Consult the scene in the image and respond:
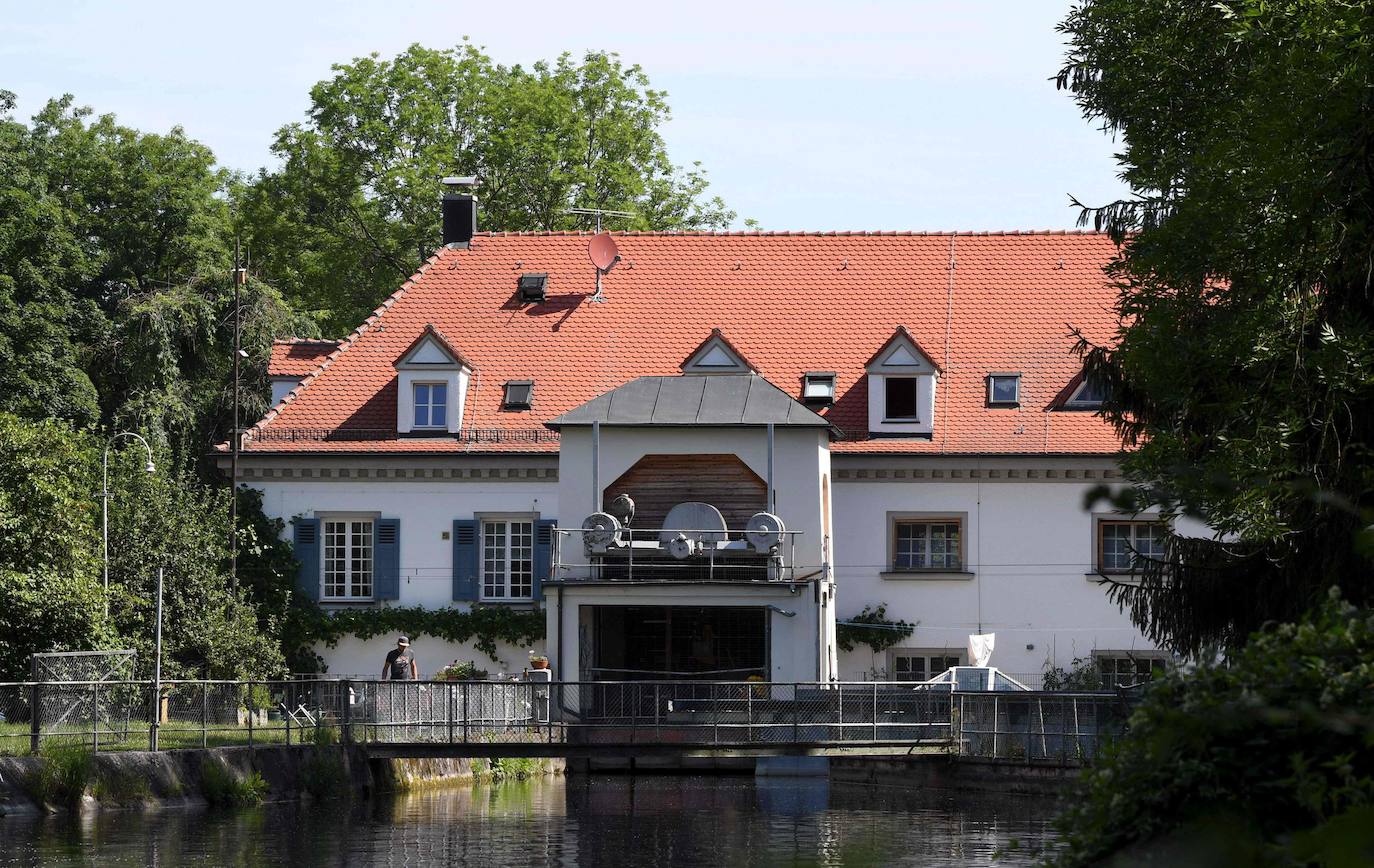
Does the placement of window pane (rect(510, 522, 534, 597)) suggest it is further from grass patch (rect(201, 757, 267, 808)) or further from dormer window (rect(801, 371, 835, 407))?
grass patch (rect(201, 757, 267, 808))

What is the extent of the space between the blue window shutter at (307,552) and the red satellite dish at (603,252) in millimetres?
7766

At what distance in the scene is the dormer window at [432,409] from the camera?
36406mm

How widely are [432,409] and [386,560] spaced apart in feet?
9.54

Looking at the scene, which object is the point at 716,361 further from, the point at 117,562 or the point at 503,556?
the point at 117,562

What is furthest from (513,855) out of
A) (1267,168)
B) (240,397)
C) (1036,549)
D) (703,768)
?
(240,397)

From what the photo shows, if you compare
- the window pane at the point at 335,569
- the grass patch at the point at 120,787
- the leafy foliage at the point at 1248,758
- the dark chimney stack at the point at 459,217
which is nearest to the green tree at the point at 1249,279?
the leafy foliage at the point at 1248,758

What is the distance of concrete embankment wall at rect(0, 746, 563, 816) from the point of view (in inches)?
882

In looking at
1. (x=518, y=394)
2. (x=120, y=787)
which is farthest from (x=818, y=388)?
(x=120, y=787)

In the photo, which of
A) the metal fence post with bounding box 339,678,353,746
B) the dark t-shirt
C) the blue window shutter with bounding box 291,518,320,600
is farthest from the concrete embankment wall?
the blue window shutter with bounding box 291,518,320,600

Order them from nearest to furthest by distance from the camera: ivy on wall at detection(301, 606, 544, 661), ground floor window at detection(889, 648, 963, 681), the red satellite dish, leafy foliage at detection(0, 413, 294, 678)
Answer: leafy foliage at detection(0, 413, 294, 678) < ivy on wall at detection(301, 606, 544, 661) < ground floor window at detection(889, 648, 963, 681) < the red satellite dish

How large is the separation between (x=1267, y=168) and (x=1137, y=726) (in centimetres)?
1045

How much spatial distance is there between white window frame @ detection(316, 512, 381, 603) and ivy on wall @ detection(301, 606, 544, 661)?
1.93 ft

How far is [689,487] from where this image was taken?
1357 inches

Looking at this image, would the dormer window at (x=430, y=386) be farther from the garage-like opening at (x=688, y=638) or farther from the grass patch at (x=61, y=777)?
the grass patch at (x=61, y=777)
